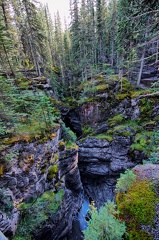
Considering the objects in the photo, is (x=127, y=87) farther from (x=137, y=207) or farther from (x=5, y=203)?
(x=5, y=203)

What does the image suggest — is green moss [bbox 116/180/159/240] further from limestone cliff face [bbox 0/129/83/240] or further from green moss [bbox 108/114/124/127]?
green moss [bbox 108/114/124/127]

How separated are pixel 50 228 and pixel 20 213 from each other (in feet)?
10.0

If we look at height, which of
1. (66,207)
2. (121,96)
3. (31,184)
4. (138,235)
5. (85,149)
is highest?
(121,96)

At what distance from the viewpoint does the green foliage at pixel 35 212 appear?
7430 millimetres

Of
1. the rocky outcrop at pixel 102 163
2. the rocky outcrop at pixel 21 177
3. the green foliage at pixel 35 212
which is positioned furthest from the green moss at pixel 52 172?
the rocky outcrop at pixel 102 163

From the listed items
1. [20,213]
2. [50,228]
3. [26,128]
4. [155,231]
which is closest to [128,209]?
[155,231]

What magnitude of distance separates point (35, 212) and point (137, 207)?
7.08m

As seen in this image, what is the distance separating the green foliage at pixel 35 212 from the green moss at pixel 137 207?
626 cm

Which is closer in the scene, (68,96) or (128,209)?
(128,209)

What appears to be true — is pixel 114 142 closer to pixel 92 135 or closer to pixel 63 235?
pixel 92 135

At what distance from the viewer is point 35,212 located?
823 cm

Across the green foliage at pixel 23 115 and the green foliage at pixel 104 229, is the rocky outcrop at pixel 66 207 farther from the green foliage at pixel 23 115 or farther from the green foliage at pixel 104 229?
the green foliage at pixel 104 229

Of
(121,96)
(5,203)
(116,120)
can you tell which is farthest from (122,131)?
(5,203)

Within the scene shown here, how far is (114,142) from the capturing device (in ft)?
51.6
